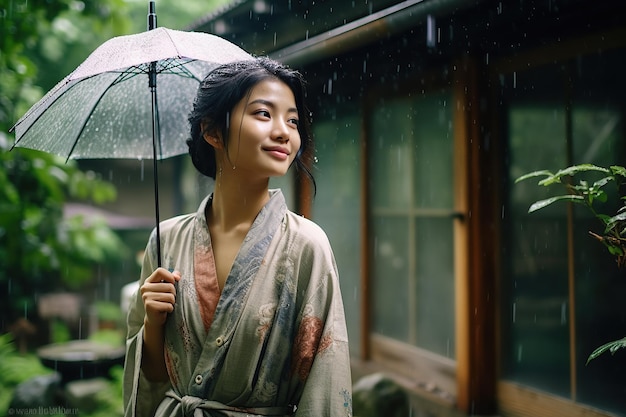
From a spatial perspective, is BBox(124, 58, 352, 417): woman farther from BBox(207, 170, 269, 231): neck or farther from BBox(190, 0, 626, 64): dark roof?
BBox(190, 0, 626, 64): dark roof

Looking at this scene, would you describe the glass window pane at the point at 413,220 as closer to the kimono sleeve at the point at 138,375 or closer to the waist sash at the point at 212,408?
the kimono sleeve at the point at 138,375

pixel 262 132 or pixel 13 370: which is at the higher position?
pixel 262 132

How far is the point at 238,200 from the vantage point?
2508 millimetres

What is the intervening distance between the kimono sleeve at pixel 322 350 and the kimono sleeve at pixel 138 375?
0.70 metres

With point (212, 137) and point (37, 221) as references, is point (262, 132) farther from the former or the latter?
point (37, 221)

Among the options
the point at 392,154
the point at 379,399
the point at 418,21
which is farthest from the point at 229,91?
the point at 392,154

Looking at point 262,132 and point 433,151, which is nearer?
point 262,132

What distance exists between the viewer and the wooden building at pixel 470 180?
4.17 m

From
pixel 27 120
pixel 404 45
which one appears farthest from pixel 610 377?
pixel 27 120

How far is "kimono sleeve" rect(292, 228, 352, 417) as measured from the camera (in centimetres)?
216

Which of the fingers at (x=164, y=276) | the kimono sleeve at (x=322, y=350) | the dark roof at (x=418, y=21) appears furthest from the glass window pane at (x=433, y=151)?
the fingers at (x=164, y=276)

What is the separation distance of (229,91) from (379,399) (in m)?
3.43

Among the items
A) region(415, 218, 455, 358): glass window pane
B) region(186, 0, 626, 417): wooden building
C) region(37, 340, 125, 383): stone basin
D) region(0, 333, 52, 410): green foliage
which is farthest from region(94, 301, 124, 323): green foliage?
region(415, 218, 455, 358): glass window pane

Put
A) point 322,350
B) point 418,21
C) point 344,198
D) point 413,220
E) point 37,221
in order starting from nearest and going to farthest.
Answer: point 322,350 → point 418,21 → point 413,220 → point 344,198 → point 37,221
